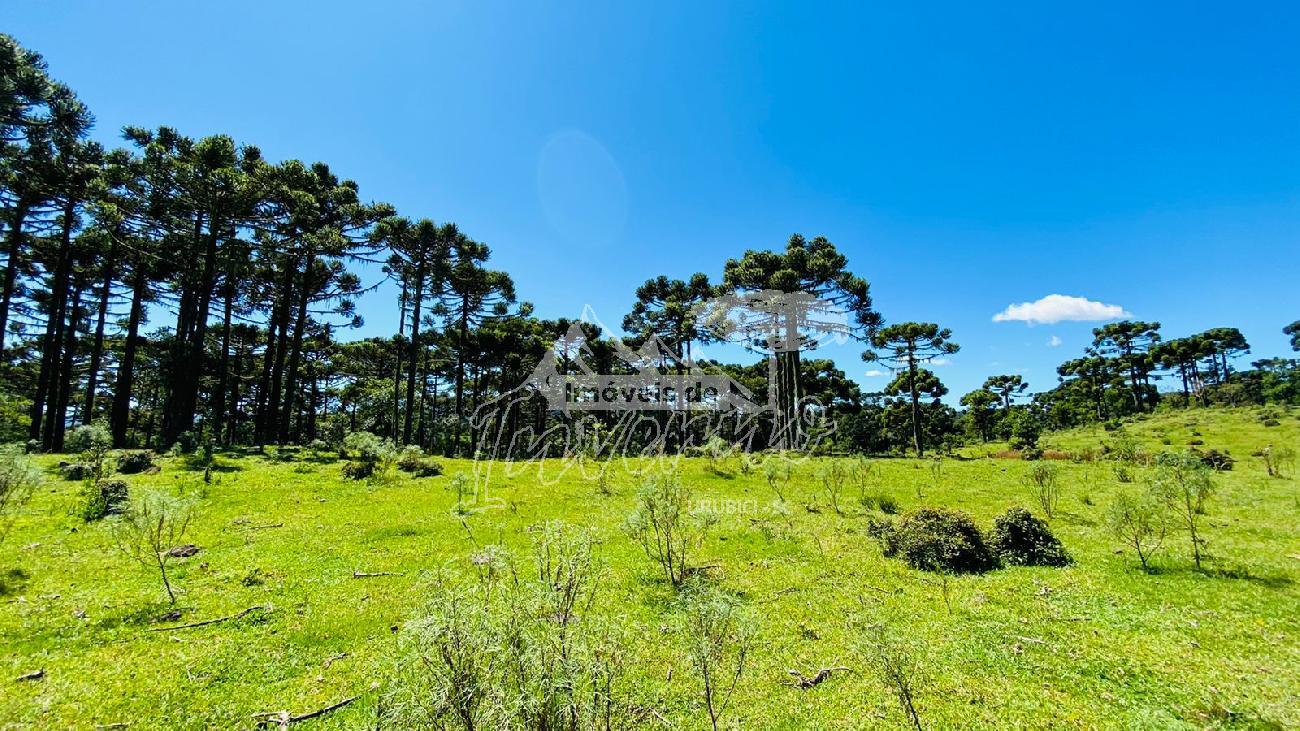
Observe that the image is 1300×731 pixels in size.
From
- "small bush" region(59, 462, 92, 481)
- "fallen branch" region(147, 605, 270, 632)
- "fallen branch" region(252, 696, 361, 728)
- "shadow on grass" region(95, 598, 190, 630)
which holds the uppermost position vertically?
"small bush" region(59, 462, 92, 481)

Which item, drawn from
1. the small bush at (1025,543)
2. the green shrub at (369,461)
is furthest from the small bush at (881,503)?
the green shrub at (369,461)

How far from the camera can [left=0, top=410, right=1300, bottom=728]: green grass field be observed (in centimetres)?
534

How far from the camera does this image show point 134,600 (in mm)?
7332

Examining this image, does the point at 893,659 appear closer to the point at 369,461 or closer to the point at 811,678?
the point at 811,678

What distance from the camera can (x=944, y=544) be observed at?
1039 cm

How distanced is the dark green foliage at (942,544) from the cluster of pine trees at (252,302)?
60.3 feet

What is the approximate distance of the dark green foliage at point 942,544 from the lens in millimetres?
10164

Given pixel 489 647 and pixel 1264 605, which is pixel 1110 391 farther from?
pixel 489 647

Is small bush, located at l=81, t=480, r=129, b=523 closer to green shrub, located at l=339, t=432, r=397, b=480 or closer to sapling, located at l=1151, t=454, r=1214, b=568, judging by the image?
green shrub, located at l=339, t=432, r=397, b=480

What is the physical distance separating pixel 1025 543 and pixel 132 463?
28.0 metres

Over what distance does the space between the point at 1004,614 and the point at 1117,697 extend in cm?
233

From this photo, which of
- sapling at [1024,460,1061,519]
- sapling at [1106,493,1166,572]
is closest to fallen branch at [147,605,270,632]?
sapling at [1106,493,1166,572]

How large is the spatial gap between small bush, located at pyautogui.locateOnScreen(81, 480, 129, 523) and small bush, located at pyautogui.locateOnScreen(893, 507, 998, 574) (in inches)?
735

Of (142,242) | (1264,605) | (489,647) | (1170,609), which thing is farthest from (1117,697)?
(142,242)
